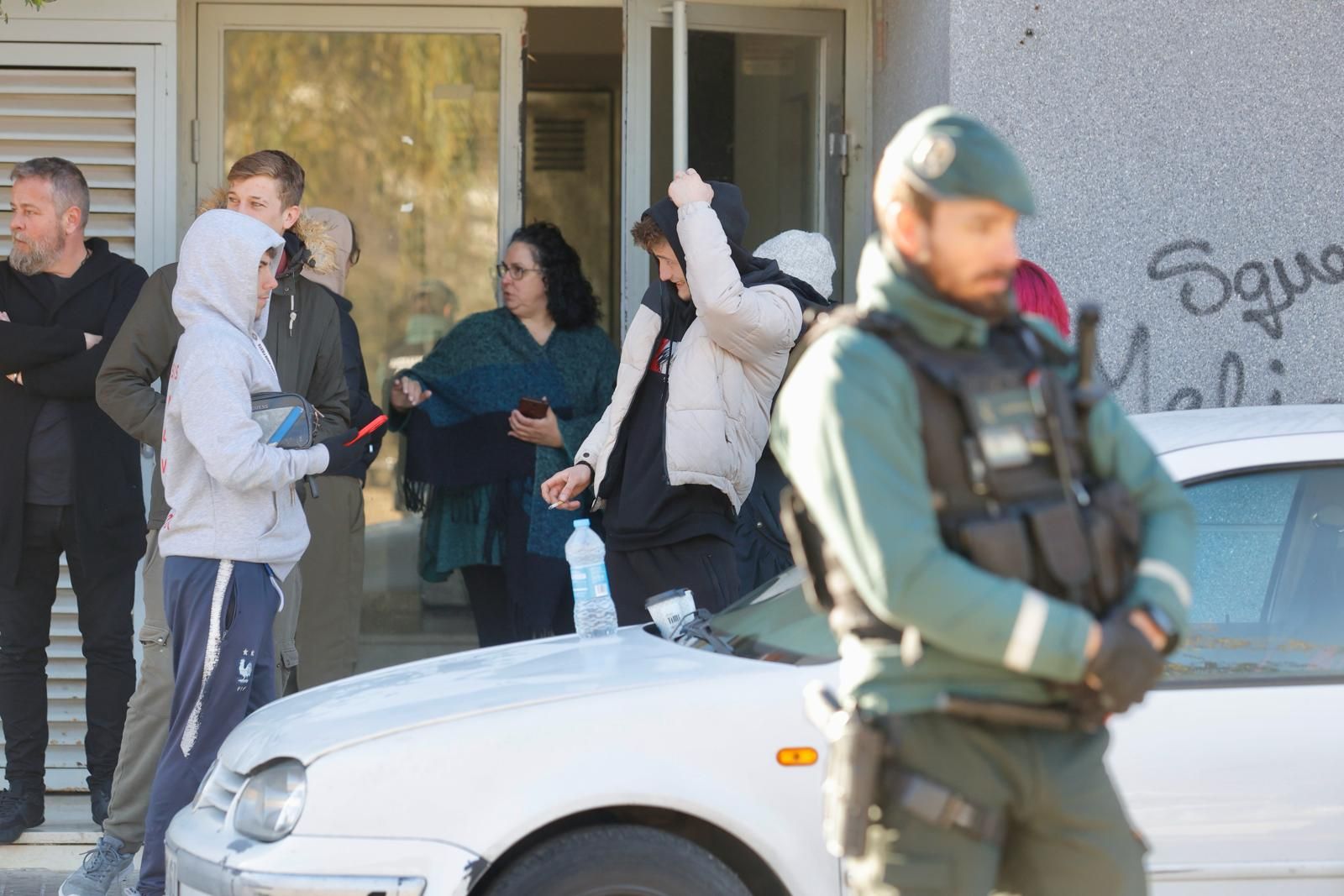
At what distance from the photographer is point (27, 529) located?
5.33 metres

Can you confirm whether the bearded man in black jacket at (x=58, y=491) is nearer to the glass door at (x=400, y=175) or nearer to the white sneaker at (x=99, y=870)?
the white sneaker at (x=99, y=870)

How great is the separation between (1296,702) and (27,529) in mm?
3841

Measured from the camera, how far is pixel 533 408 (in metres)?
6.21

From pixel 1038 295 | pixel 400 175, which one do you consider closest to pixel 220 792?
pixel 1038 295

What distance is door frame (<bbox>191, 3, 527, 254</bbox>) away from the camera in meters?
6.90

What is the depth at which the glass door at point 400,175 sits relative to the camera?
7.04 meters

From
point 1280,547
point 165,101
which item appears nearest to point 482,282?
point 165,101

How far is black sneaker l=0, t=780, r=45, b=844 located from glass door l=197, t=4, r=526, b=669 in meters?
1.94

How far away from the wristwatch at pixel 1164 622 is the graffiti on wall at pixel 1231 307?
372cm

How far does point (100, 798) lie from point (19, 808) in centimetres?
24

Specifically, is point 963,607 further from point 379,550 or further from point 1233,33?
point 379,550

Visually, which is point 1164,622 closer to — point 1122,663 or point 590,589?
point 1122,663

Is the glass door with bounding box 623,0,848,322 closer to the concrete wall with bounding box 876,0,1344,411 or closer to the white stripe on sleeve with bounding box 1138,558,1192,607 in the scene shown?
the concrete wall with bounding box 876,0,1344,411

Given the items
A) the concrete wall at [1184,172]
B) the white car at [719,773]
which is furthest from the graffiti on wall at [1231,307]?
the white car at [719,773]
